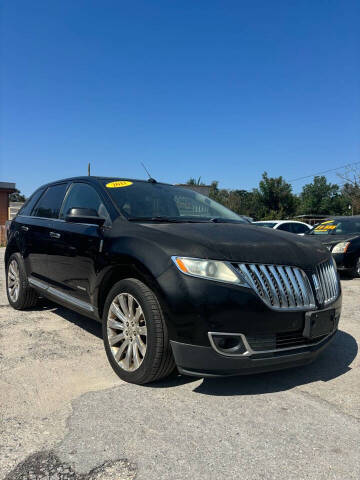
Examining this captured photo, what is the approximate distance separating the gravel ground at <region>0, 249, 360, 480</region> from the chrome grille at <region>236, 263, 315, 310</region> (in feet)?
2.12

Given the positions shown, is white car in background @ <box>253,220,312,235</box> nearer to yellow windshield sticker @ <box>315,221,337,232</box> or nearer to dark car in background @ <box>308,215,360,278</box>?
yellow windshield sticker @ <box>315,221,337,232</box>

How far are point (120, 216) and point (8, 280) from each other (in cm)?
275

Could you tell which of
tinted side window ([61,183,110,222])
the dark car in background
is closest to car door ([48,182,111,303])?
tinted side window ([61,183,110,222])

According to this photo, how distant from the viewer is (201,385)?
2697mm

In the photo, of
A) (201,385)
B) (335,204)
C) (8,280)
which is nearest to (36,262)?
(8,280)

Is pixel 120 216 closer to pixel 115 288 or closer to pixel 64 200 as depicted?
pixel 115 288

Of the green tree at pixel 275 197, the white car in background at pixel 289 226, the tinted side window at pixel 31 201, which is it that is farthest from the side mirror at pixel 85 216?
the green tree at pixel 275 197

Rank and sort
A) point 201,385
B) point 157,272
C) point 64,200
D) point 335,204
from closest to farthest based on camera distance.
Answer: point 157,272
point 201,385
point 64,200
point 335,204

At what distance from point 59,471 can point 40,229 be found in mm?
2939

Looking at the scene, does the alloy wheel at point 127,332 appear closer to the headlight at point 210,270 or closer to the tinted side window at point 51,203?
the headlight at point 210,270

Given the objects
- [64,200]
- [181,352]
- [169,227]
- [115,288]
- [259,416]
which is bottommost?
[259,416]

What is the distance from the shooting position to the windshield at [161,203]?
330cm

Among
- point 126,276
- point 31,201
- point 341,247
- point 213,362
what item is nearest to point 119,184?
point 126,276

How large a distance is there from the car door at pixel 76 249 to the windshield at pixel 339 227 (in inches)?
263
